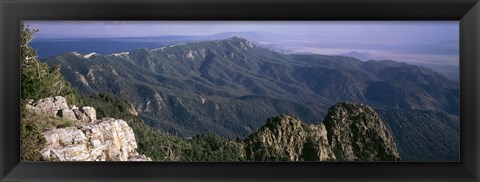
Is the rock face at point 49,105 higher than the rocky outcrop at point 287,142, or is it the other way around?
the rock face at point 49,105

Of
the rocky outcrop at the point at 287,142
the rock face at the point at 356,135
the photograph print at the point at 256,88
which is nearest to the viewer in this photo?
the photograph print at the point at 256,88

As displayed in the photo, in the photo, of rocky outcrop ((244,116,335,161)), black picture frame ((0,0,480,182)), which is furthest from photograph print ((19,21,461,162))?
black picture frame ((0,0,480,182))

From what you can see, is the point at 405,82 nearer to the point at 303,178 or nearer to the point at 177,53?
the point at 177,53

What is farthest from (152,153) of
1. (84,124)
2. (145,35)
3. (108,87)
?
(145,35)

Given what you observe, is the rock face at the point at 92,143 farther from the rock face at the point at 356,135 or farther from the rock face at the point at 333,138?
the rock face at the point at 356,135

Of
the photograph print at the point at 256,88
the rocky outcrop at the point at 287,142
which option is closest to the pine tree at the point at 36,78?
the photograph print at the point at 256,88

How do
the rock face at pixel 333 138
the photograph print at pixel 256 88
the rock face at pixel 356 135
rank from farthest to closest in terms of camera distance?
1. the rock face at pixel 356 135
2. the rock face at pixel 333 138
3. the photograph print at pixel 256 88
